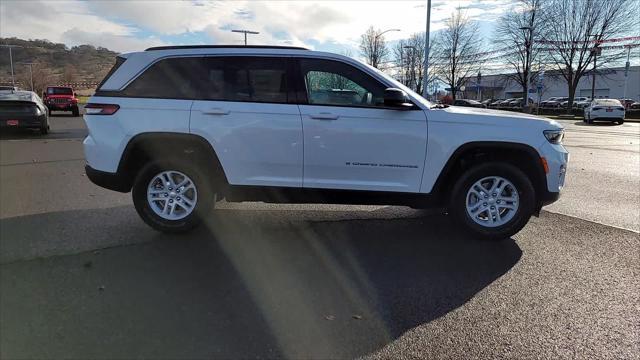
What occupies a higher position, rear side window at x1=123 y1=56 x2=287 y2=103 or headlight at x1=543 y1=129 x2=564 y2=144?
rear side window at x1=123 y1=56 x2=287 y2=103

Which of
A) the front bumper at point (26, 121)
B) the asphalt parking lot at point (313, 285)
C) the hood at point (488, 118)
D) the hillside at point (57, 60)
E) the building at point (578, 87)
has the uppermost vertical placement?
the hillside at point (57, 60)

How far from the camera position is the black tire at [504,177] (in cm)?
525

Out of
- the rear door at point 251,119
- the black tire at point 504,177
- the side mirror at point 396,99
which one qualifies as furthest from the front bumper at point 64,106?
the black tire at point 504,177

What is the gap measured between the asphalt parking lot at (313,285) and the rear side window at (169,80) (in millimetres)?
1543

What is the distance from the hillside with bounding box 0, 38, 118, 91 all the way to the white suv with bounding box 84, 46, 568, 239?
330ft

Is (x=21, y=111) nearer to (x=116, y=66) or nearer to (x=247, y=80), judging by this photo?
(x=116, y=66)

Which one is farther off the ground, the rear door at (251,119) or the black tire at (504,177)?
the rear door at (251,119)

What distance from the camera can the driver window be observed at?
5238 mm

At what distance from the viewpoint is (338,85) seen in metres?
5.29

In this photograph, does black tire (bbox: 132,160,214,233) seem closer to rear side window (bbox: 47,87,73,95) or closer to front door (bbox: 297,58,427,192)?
front door (bbox: 297,58,427,192)

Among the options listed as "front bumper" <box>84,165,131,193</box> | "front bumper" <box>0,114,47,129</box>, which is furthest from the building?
"front bumper" <box>84,165,131,193</box>

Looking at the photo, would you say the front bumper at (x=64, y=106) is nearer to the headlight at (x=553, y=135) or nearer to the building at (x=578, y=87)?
the headlight at (x=553, y=135)

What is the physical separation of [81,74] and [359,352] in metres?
125

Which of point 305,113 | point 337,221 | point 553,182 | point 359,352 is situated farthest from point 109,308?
point 553,182
